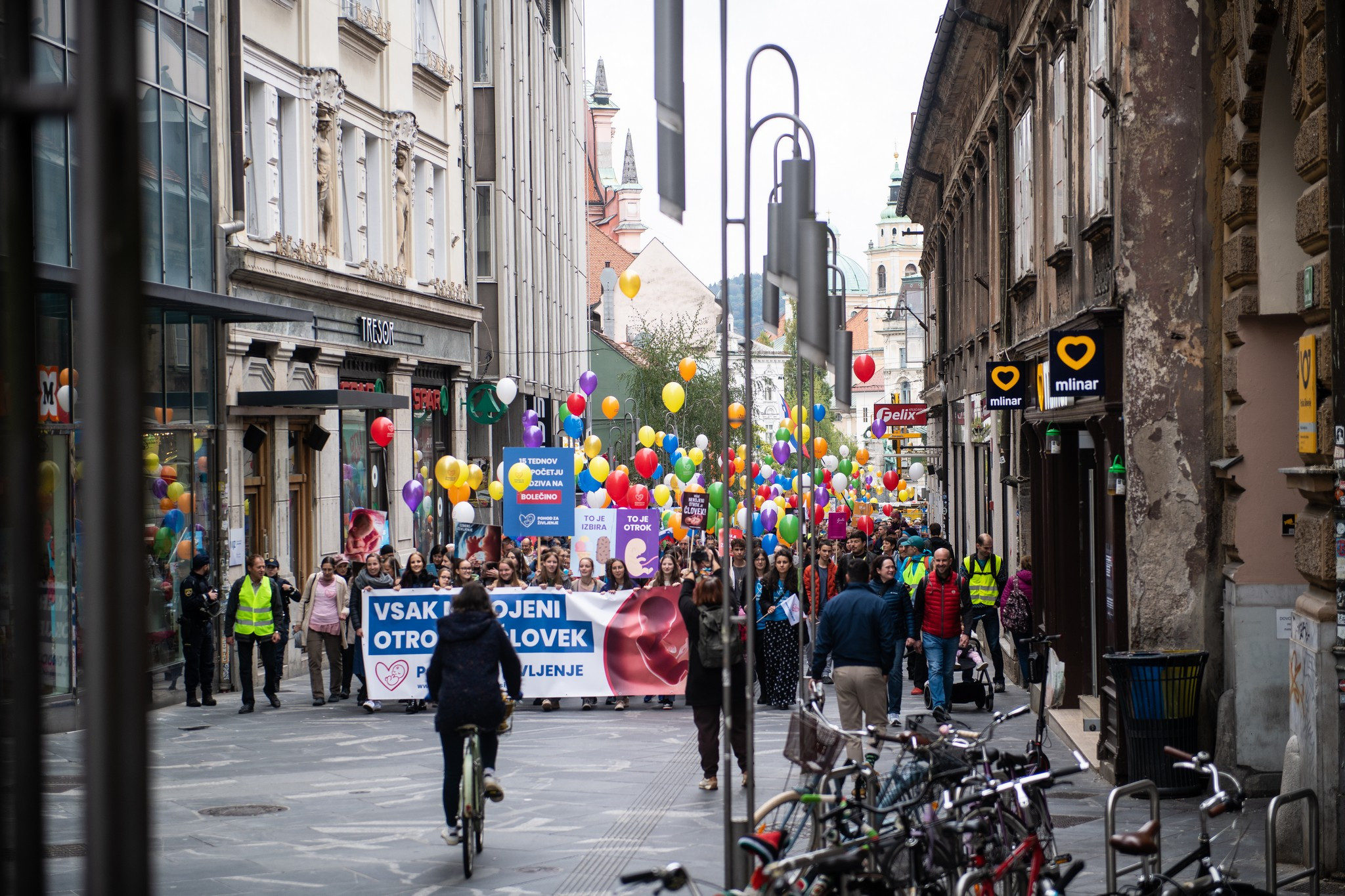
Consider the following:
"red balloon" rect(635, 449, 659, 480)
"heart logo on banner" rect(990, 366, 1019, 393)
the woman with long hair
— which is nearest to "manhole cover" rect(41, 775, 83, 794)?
Answer: the woman with long hair

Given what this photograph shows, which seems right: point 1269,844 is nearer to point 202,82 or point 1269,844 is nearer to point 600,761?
point 600,761

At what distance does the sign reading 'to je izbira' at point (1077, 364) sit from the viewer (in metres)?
13.8

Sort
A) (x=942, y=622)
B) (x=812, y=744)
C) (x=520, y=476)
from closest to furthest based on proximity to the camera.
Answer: (x=812, y=744) < (x=942, y=622) < (x=520, y=476)

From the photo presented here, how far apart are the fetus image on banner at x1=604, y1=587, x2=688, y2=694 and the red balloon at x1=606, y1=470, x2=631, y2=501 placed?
453 inches

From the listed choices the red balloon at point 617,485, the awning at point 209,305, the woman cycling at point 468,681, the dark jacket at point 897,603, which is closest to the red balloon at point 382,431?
the red balloon at point 617,485

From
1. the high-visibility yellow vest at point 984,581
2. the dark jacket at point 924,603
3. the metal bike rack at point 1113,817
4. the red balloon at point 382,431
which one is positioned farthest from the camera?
the red balloon at point 382,431

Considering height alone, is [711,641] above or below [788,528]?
below

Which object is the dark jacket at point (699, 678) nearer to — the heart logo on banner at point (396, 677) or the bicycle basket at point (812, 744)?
the bicycle basket at point (812, 744)

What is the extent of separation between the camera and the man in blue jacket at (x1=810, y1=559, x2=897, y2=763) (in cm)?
1335

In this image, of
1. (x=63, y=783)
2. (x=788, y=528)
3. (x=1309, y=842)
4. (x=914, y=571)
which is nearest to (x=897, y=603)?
(x=914, y=571)

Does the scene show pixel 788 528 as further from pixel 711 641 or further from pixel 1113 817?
pixel 1113 817

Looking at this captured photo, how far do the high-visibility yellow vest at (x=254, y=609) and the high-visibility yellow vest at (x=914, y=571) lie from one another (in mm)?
7592

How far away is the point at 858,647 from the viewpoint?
13367 millimetres

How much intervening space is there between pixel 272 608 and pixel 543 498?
6.02 meters
